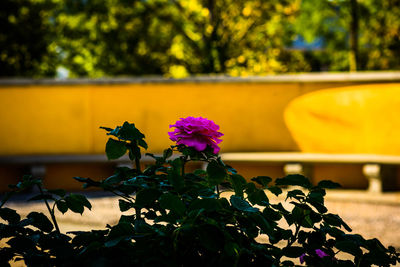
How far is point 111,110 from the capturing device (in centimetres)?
660

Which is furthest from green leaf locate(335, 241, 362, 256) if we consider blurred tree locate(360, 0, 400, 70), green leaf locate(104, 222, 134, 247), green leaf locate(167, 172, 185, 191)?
blurred tree locate(360, 0, 400, 70)

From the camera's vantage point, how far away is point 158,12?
1611 cm

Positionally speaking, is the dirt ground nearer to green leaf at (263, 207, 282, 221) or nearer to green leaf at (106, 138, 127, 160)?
green leaf at (263, 207, 282, 221)

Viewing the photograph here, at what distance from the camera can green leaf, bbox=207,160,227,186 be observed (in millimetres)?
1406

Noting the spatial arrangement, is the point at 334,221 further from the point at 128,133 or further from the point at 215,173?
the point at 128,133

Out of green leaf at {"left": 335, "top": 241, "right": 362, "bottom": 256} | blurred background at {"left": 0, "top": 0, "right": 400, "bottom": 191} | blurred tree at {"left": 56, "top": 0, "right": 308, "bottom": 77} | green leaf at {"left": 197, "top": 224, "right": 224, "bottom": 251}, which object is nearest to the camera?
green leaf at {"left": 197, "top": 224, "right": 224, "bottom": 251}

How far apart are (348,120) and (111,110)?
330 centimetres

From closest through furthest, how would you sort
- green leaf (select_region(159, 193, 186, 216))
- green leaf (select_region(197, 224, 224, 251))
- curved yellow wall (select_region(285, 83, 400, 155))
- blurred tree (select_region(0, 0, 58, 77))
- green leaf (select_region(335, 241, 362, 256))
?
green leaf (select_region(197, 224, 224, 251))
green leaf (select_region(159, 193, 186, 216))
green leaf (select_region(335, 241, 362, 256))
curved yellow wall (select_region(285, 83, 400, 155))
blurred tree (select_region(0, 0, 58, 77))

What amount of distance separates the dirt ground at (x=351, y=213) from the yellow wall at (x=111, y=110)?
1046mm

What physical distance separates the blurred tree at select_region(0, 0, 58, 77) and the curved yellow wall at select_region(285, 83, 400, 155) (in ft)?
34.4

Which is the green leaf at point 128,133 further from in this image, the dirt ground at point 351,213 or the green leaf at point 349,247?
the dirt ground at point 351,213

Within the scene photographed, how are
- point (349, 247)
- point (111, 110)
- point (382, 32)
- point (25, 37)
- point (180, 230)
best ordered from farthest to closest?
point (382, 32) < point (25, 37) < point (111, 110) < point (349, 247) < point (180, 230)

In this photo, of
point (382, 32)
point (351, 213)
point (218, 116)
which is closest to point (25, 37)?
point (218, 116)

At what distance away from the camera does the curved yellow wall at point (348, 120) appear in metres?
6.14
